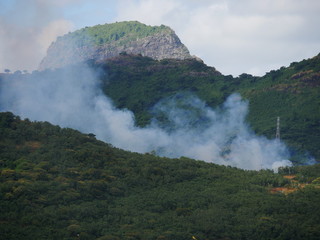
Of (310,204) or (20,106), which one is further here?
(20,106)

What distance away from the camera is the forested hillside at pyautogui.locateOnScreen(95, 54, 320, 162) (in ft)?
437

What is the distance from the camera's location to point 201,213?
226 ft

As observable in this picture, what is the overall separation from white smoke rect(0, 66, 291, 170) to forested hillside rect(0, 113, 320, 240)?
31.5 meters

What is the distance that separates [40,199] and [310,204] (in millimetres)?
27766

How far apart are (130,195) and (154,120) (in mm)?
74117

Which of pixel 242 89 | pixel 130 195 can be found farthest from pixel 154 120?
pixel 130 195

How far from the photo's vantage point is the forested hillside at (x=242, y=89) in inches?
5246

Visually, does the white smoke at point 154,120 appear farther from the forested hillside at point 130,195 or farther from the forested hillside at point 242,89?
the forested hillside at point 130,195

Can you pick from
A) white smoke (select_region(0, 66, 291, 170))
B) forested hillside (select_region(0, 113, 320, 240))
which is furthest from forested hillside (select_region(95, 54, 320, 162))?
forested hillside (select_region(0, 113, 320, 240))

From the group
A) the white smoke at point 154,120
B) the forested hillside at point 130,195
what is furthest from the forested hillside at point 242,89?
the forested hillside at point 130,195

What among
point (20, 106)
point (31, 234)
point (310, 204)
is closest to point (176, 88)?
point (20, 106)

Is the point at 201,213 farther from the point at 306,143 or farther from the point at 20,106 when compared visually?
the point at 20,106

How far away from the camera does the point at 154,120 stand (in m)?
149

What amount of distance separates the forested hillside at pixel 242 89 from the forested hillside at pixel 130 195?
123ft
